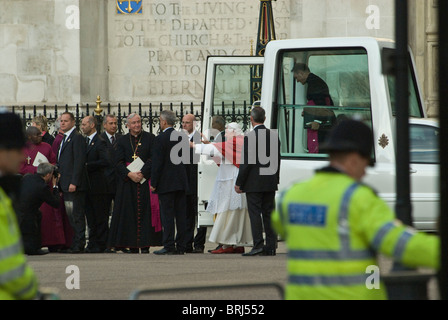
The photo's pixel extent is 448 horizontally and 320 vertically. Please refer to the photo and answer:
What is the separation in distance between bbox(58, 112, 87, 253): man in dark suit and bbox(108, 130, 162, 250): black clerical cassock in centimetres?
45

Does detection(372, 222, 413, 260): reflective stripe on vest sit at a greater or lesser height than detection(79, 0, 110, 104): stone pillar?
lesser

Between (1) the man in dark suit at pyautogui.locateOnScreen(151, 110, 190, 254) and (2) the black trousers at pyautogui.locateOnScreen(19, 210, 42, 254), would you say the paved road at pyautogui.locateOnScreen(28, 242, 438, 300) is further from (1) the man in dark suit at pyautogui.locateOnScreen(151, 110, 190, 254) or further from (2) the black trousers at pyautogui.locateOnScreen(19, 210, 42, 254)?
(1) the man in dark suit at pyautogui.locateOnScreen(151, 110, 190, 254)

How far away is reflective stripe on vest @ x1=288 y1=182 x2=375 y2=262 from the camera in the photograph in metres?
4.37

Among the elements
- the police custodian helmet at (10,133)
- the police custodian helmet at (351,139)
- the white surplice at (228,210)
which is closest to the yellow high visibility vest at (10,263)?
the police custodian helmet at (10,133)

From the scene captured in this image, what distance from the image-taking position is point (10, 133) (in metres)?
4.50

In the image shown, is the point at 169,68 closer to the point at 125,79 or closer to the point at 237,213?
the point at 125,79

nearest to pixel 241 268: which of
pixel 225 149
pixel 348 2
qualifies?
pixel 225 149

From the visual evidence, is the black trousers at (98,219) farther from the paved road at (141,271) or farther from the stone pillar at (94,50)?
the stone pillar at (94,50)

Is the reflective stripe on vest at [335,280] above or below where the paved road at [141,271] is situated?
above

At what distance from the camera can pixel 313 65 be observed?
45.8 feet

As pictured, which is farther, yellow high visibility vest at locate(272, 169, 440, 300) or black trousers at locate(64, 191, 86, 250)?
black trousers at locate(64, 191, 86, 250)

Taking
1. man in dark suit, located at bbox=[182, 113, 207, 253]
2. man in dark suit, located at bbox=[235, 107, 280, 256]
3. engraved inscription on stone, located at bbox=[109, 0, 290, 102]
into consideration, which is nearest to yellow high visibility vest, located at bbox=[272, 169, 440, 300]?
man in dark suit, located at bbox=[235, 107, 280, 256]

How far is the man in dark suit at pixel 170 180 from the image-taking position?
13672 mm

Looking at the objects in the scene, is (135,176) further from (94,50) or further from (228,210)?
(94,50)
